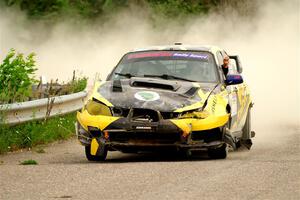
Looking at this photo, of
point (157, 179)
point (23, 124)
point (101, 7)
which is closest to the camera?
point (157, 179)

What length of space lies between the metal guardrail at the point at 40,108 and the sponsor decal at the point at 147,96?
2.45m

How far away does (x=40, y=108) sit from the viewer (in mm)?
16922

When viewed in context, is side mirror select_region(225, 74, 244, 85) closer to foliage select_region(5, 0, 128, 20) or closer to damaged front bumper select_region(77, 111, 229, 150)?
damaged front bumper select_region(77, 111, 229, 150)

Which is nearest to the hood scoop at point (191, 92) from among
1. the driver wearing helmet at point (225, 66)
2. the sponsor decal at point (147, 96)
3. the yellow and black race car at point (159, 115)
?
the yellow and black race car at point (159, 115)

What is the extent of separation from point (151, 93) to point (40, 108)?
3434 millimetres

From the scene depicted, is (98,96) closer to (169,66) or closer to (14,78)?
(169,66)

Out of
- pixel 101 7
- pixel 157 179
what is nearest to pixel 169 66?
pixel 157 179

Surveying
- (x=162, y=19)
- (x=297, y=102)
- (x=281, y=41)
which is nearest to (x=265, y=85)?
(x=297, y=102)

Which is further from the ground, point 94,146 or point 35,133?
point 94,146

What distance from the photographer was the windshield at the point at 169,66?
49.4 feet

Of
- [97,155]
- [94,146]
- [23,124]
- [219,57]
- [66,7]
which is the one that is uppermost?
[219,57]

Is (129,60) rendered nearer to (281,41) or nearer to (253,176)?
(253,176)

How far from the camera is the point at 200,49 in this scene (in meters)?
15.7

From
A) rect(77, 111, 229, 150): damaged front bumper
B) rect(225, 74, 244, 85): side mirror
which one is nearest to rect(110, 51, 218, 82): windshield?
rect(225, 74, 244, 85): side mirror
